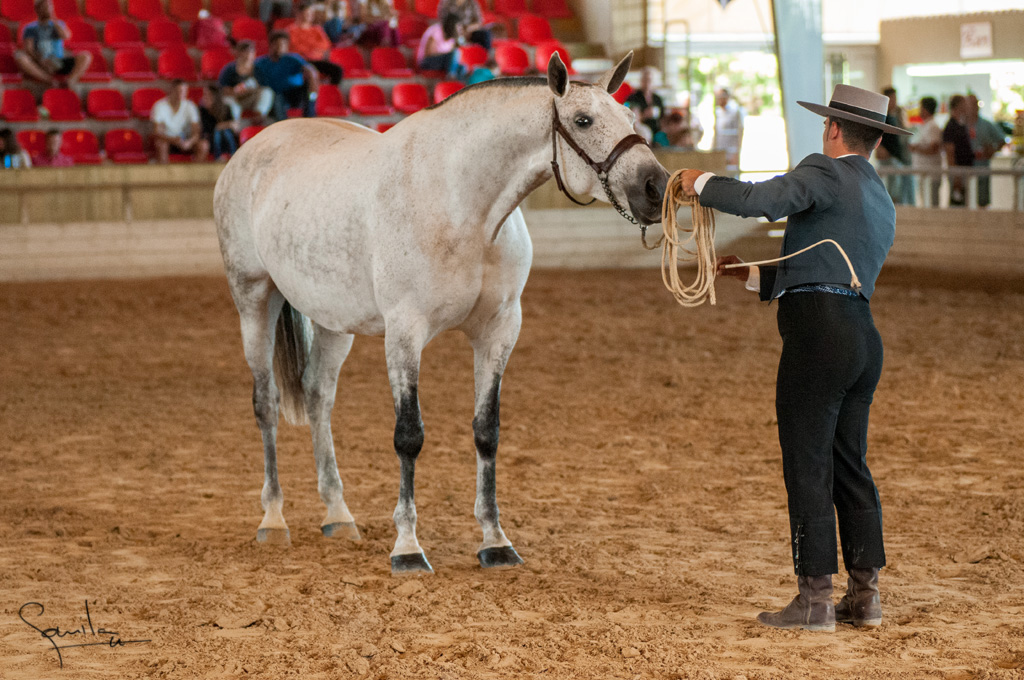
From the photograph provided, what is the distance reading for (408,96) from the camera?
1736cm

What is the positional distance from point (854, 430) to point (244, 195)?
312 centimetres

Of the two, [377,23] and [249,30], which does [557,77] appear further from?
[249,30]

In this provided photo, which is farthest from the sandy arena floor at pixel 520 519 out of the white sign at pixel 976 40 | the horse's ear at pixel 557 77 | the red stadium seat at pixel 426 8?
the white sign at pixel 976 40

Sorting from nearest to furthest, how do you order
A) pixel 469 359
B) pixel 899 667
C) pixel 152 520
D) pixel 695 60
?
pixel 899 667 < pixel 152 520 < pixel 469 359 < pixel 695 60

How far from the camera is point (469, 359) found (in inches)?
381

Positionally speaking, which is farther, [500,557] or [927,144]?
[927,144]

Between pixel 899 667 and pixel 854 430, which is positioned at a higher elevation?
pixel 854 430

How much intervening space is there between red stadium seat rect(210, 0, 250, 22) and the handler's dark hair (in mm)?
16416

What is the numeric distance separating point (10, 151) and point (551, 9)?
10.1 meters

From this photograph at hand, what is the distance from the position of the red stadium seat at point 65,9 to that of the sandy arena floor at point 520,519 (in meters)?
9.09

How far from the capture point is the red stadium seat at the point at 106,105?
16094 millimetres

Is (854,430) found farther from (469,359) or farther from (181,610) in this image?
(469,359)

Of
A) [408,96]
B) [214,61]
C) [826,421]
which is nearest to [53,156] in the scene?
[214,61]

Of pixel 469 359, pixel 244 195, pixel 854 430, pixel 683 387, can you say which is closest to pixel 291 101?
pixel 469 359
